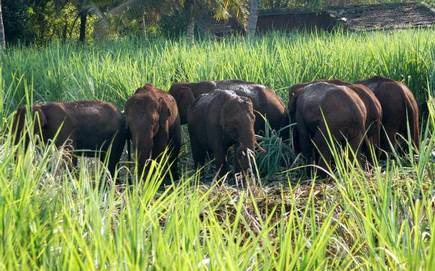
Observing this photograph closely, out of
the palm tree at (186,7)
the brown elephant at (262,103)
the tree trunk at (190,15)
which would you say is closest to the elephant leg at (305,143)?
the brown elephant at (262,103)

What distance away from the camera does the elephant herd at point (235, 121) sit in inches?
265

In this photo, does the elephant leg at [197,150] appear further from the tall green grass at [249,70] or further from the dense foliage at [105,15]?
the dense foliage at [105,15]

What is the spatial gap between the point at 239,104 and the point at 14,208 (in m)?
3.59

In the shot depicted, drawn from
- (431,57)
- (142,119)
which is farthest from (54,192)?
(431,57)

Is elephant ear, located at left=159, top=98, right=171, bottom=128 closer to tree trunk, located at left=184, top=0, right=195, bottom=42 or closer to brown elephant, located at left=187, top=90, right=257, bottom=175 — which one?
brown elephant, located at left=187, top=90, right=257, bottom=175

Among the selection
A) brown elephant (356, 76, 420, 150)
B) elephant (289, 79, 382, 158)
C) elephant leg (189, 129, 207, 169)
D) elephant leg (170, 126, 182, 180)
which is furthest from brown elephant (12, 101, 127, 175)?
brown elephant (356, 76, 420, 150)

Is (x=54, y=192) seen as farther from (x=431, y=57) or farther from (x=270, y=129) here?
(x=431, y=57)

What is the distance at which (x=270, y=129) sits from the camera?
759 centimetres

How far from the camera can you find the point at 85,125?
7.16m

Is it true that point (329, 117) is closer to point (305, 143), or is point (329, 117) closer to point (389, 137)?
point (305, 143)

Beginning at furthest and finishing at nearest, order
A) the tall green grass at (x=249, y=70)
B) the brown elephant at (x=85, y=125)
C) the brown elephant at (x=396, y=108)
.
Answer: the tall green grass at (x=249, y=70) < the brown elephant at (x=396, y=108) < the brown elephant at (x=85, y=125)

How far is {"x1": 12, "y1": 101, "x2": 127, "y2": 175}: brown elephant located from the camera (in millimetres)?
6977

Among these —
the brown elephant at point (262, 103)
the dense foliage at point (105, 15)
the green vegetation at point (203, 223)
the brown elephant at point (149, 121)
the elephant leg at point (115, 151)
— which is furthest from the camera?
the dense foliage at point (105, 15)

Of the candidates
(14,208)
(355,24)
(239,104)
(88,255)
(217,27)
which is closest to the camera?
(88,255)
